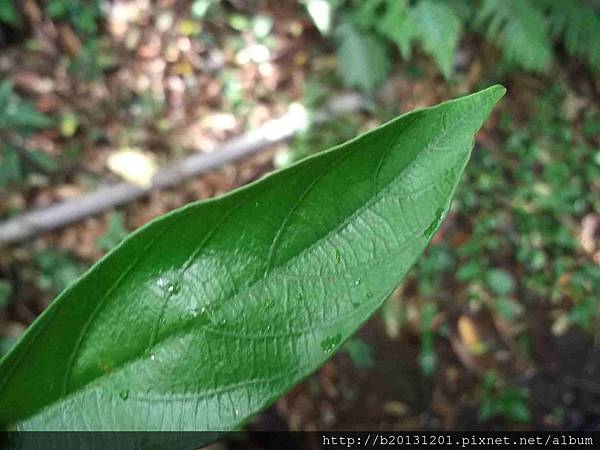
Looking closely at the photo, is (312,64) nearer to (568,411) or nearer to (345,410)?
(345,410)

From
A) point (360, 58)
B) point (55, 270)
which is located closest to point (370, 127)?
point (360, 58)

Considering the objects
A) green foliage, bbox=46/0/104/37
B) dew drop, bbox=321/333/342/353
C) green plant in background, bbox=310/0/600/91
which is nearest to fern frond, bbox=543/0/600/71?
green plant in background, bbox=310/0/600/91

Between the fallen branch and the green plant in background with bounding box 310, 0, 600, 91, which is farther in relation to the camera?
the green plant in background with bounding box 310, 0, 600, 91

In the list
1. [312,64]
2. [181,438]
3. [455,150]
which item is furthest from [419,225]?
[312,64]

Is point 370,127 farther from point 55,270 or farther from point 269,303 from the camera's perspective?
point 269,303

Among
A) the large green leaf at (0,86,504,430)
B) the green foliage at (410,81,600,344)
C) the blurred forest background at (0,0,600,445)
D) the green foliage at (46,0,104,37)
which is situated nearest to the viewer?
the large green leaf at (0,86,504,430)

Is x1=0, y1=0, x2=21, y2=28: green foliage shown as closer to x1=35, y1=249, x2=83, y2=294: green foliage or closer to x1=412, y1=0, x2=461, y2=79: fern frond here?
x1=35, y1=249, x2=83, y2=294: green foliage

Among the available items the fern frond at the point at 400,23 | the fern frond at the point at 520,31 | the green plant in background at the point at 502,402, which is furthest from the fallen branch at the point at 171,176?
the green plant in background at the point at 502,402

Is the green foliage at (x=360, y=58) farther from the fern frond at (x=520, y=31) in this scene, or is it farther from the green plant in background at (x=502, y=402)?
the green plant in background at (x=502, y=402)
